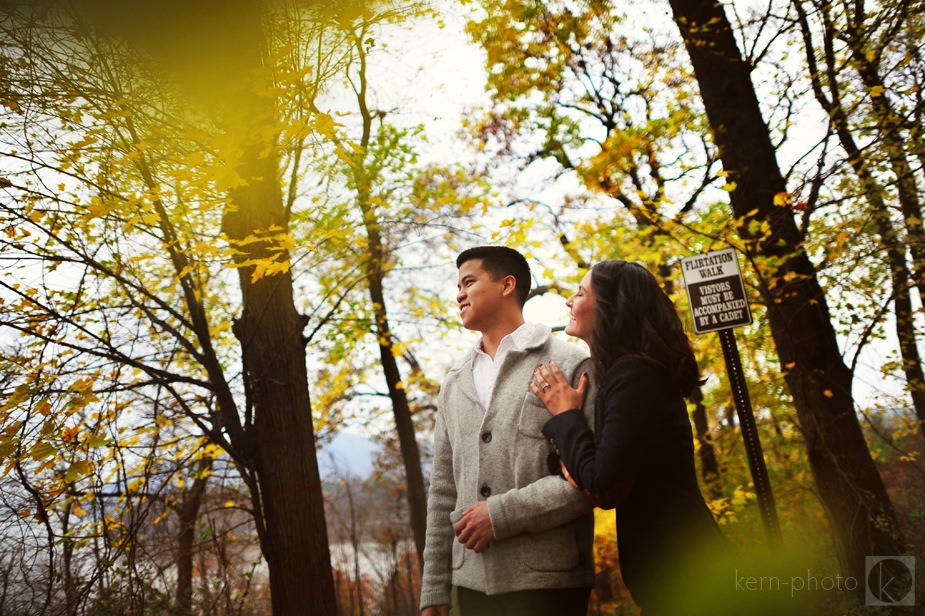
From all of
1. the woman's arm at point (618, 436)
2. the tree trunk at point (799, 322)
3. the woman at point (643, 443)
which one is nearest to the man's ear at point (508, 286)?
the woman at point (643, 443)

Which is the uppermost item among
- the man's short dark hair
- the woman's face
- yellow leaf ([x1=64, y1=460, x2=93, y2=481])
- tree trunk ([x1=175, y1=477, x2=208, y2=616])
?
the man's short dark hair

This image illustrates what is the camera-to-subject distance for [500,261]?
2.49 metres

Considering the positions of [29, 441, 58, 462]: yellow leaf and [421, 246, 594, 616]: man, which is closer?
[421, 246, 594, 616]: man

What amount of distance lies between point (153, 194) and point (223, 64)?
0.87m

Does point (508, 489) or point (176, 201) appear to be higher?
point (176, 201)

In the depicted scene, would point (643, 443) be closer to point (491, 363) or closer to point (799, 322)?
point (491, 363)

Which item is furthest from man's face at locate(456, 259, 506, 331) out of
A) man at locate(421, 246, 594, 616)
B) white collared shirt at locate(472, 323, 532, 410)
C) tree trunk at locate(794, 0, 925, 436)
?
tree trunk at locate(794, 0, 925, 436)

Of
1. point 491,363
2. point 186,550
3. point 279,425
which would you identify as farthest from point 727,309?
point 186,550

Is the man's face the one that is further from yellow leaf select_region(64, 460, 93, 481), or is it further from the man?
yellow leaf select_region(64, 460, 93, 481)

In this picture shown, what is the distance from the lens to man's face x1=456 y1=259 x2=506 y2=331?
245 centimetres

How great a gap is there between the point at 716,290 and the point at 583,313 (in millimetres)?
1569

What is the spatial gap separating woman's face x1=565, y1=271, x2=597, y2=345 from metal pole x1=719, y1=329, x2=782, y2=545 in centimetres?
142

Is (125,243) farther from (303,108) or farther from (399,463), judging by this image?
(399,463)

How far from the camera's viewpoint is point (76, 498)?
3561mm
